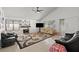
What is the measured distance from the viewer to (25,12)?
212cm

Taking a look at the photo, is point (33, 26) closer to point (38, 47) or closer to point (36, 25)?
point (36, 25)

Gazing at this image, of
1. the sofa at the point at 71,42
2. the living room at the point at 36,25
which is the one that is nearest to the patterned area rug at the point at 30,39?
the living room at the point at 36,25

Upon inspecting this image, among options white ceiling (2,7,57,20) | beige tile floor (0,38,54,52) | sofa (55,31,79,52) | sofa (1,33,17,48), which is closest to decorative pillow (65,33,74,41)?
sofa (55,31,79,52)

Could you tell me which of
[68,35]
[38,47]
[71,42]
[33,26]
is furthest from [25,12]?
[71,42]

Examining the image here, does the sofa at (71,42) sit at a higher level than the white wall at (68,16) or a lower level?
lower

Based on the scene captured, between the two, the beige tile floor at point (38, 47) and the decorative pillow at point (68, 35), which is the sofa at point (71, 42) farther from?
the beige tile floor at point (38, 47)

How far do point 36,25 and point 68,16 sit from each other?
2.19 ft

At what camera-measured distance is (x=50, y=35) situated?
2.18m

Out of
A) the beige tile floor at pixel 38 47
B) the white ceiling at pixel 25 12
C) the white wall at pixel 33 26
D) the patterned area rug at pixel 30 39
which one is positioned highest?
the white ceiling at pixel 25 12

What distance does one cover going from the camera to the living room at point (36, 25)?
2086 millimetres

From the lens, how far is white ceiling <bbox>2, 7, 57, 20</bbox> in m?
2.09

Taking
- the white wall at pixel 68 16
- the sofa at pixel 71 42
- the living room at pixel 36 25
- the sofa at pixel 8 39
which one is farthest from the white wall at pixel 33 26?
the sofa at pixel 71 42
